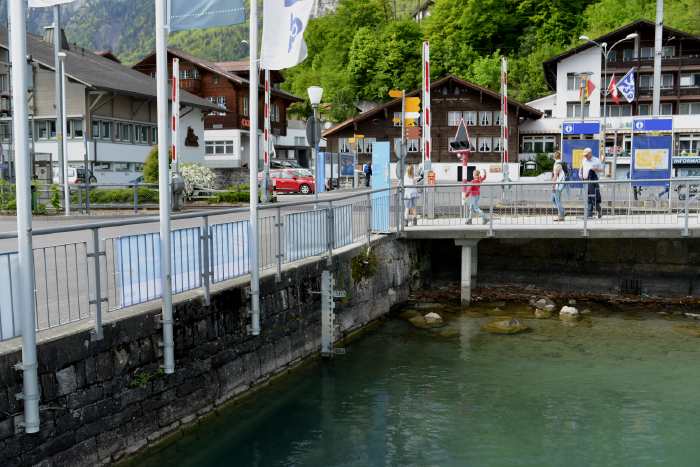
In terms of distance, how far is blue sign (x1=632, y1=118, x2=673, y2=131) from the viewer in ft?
75.7

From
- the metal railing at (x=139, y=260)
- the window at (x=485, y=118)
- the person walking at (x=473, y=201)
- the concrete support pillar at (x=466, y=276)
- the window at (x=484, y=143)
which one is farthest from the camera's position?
the window at (x=484, y=143)

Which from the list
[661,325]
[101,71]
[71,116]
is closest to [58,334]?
[661,325]

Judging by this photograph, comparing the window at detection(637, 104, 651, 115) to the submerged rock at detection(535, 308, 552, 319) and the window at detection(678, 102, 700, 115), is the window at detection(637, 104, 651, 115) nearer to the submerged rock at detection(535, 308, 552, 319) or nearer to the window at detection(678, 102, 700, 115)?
the window at detection(678, 102, 700, 115)

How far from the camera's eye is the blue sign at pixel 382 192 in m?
16.5

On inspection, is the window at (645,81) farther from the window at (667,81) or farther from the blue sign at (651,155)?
the blue sign at (651,155)

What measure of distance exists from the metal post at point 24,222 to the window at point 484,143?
59418mm

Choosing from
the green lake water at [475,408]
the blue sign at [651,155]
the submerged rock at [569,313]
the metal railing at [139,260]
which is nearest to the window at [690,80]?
the blue sign at [651,155]

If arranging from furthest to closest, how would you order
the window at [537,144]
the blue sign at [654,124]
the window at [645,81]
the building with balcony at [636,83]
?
the window at [645,81]
the window at [537,144]
the building with balcony at [636,83]
the blue sign at [654,124]

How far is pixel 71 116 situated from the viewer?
40781 millimetres

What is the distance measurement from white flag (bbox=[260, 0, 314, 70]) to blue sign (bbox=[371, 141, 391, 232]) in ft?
19.9

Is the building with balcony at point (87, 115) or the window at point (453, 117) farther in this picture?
the window at point (453, 117)

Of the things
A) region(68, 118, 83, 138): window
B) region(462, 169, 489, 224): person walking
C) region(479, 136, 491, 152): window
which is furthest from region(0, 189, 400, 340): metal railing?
region(479, 136, 491, 152): window

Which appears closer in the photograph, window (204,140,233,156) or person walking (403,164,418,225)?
person walking (403,164,418,225)

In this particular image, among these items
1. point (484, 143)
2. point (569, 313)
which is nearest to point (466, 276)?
point (569, 313)
